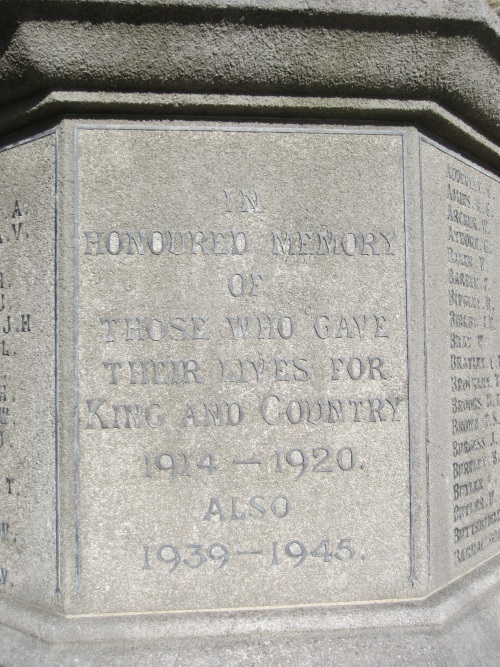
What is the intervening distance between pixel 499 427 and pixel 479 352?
417 millimetres

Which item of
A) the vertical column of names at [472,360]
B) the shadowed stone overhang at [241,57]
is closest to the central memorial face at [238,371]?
the shadowed stone overhang at [241,57]

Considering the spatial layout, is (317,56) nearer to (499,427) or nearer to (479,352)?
(479,352)

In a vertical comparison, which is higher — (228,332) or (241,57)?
(241,57)

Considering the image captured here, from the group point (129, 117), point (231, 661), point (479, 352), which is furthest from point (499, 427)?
point (129, 117)

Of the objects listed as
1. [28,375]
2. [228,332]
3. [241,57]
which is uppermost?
[241,57]

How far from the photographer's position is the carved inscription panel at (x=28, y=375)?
7.81 ft

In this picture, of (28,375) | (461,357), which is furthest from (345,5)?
(28,375)

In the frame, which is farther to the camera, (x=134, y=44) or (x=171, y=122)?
(x=171, y=122)

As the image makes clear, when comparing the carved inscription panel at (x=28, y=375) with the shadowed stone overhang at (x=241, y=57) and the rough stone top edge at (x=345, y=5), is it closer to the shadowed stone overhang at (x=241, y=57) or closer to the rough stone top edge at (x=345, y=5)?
the shadowed stone overhang at (x=241, y=57)

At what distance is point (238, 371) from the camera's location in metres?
2.41

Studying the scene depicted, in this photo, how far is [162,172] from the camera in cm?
242

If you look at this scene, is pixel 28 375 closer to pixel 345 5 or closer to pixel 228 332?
pixel 228 332

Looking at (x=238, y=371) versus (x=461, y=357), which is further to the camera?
(x=461, y=357)

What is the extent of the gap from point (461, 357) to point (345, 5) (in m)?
1.37
